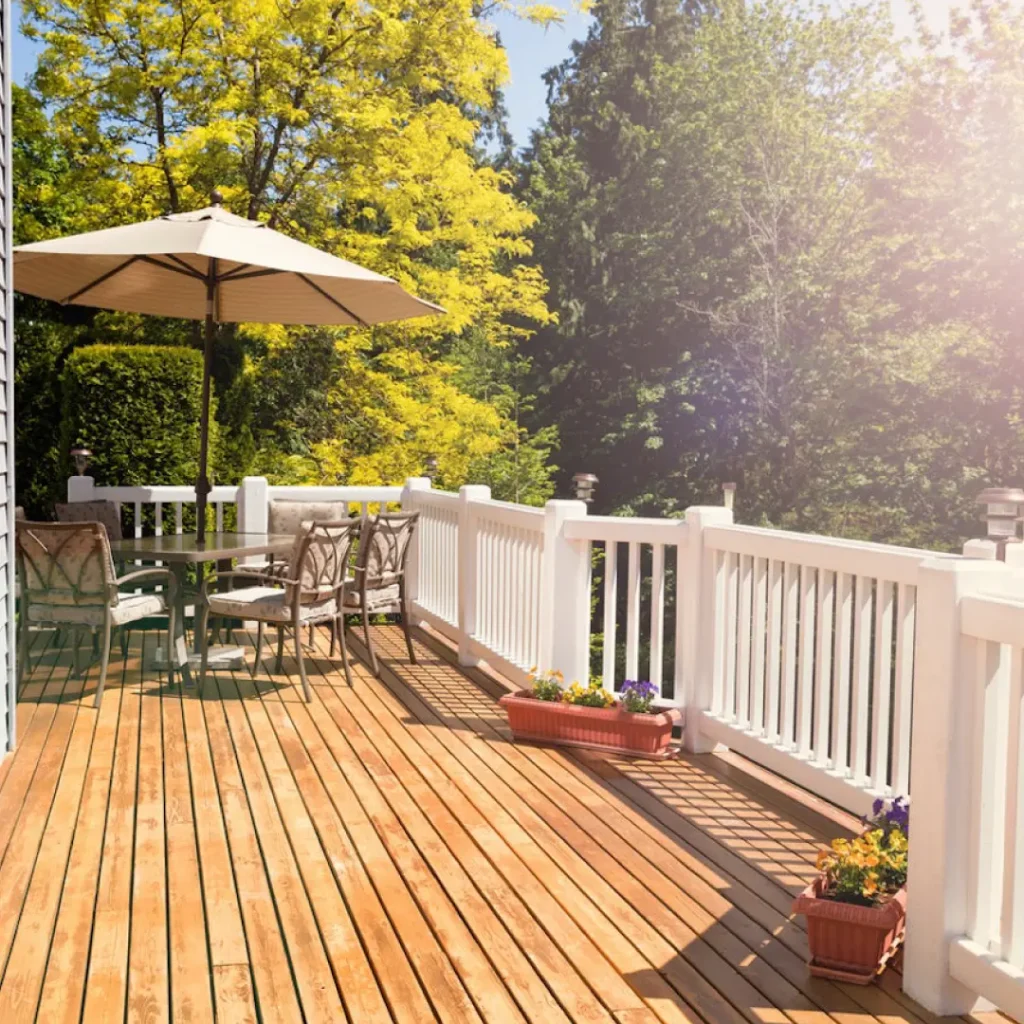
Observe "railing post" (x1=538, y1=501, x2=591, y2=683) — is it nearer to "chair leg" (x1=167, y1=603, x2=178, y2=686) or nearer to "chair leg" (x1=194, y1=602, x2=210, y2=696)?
"chair leg" (x1=194, y1=602, x2=210, y2=696)

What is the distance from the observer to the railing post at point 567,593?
16.5 ft

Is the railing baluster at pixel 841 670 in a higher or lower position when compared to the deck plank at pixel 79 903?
higher

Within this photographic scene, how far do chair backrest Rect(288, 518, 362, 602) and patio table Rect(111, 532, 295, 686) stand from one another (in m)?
0.43

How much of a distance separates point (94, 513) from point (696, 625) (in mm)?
3946

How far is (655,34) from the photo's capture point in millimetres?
24922

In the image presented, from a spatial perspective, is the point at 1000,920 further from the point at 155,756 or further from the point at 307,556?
the point at 307,556

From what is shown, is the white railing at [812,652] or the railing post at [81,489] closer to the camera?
the white railing at [812,652]

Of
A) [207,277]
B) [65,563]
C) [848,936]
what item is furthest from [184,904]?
[207,277]

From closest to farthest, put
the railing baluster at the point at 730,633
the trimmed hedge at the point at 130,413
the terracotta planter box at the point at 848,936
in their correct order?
A: the terracotta planter box at the point at 848,936
the railing baluster at the point at 730,633
the trimmed hedge at the point at 130,413

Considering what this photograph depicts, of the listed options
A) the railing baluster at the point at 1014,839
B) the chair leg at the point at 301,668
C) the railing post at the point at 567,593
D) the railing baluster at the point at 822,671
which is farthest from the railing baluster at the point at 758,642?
the chair leg at the point at 301,668

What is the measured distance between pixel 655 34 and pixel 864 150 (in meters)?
6.50

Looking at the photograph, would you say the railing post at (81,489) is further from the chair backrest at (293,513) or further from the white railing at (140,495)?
the chair backrest at (293,513)

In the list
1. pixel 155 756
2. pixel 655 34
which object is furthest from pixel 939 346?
pixel 155 756

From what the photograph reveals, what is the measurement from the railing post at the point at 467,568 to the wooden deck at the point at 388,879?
4.26ft
